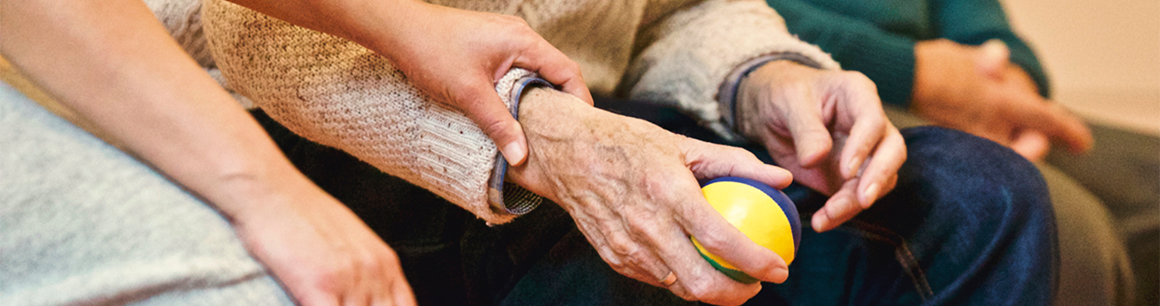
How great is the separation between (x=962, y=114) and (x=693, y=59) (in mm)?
525

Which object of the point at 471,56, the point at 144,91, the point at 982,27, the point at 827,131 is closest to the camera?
the point at 144,91

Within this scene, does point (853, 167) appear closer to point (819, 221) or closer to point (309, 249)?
point (819, 221)

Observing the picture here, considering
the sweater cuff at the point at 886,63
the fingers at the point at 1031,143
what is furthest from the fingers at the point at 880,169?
the fingers at the point at 1031,143

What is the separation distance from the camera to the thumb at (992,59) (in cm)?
84

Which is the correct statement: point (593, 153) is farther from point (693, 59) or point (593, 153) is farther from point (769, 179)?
point (693, 59)

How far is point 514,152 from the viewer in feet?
1.19

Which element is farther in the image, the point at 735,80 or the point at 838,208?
the point at 735,80

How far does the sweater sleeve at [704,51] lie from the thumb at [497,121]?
27 centimetres

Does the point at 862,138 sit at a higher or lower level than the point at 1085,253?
higher

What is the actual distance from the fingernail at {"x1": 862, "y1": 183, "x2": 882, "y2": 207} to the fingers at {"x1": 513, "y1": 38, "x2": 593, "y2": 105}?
0.78 feet

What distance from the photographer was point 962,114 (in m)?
0.80

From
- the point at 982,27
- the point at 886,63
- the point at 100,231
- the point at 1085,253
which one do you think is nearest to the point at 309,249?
the point at 100,231

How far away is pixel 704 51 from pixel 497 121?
0.30 metres

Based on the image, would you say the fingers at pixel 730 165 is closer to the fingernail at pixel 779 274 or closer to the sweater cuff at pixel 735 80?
the fingernail at pixel 779 274
